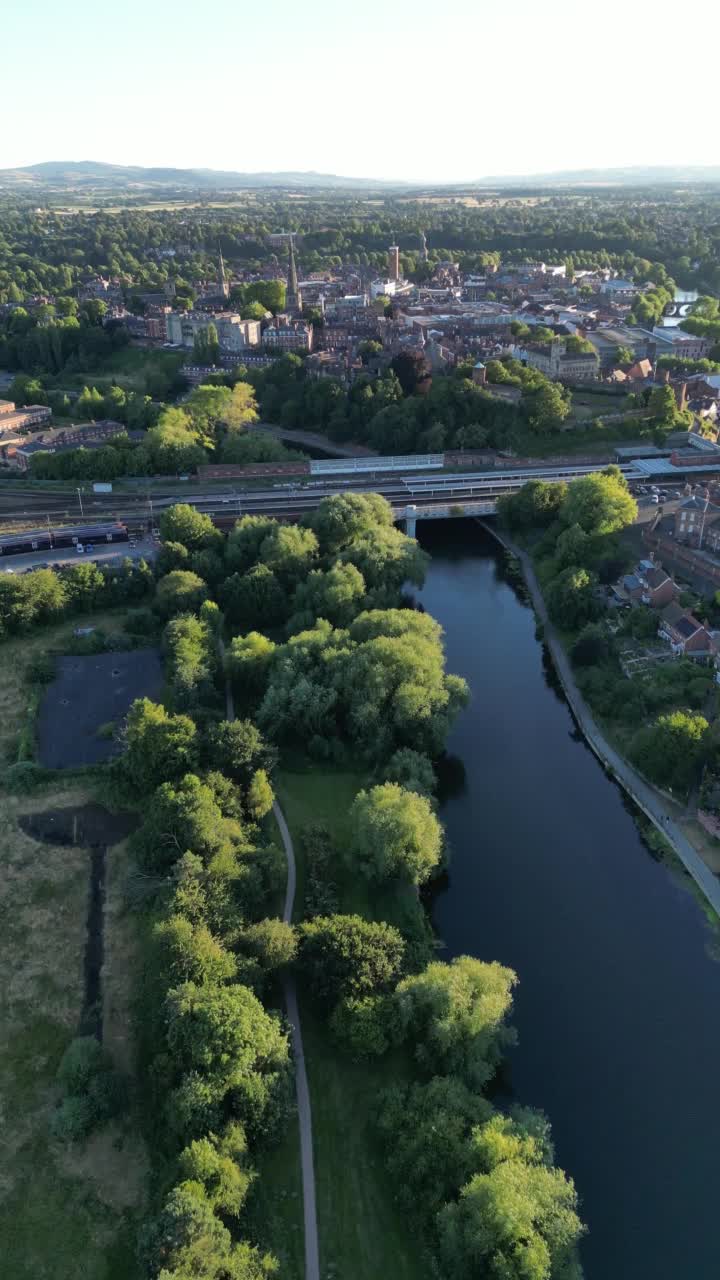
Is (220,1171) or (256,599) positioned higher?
(256,599)

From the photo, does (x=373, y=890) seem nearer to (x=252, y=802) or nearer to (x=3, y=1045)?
(x=252, y=802)

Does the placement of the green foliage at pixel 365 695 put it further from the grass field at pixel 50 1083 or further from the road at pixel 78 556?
the road at pixel 78 556

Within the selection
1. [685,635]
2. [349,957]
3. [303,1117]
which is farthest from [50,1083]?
[685,635]

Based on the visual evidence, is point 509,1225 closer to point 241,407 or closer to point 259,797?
point 259,797

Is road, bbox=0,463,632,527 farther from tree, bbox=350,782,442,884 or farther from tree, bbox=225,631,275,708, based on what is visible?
tree, bbox=350,782,442,884

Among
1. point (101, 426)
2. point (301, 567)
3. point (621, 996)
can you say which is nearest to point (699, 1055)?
point (621, 996)

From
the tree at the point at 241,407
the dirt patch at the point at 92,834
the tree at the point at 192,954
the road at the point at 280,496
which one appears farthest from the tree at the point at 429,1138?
the tree at the point at 241,407
